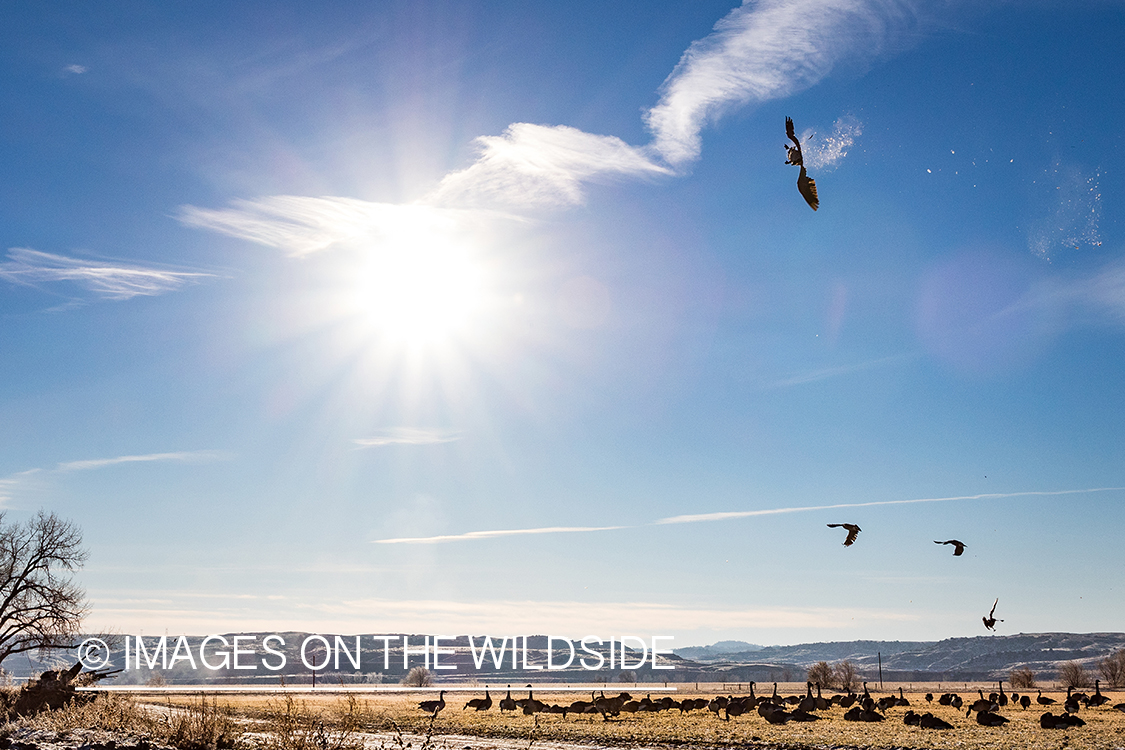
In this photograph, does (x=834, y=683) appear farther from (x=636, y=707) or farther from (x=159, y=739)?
(x=159, y=739)

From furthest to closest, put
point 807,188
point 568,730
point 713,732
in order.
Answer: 1. point 568,730
2. point 713,732
3. point 807,188

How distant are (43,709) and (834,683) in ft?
328

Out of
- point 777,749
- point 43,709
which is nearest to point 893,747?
point 777,749

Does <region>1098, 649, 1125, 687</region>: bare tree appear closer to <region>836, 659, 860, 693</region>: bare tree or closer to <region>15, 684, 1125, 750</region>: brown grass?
<region>836, 659, 860, 693</region>: bare tree

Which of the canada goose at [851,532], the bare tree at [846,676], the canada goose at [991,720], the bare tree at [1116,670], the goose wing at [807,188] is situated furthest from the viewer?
the bare tree at [1116,670]

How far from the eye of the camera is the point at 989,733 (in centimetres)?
3841

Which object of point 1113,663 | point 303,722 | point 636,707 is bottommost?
point 1113,663

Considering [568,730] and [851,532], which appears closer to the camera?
[851,532]

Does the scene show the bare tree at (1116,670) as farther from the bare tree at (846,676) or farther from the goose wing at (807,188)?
the goose wing at (807,188)

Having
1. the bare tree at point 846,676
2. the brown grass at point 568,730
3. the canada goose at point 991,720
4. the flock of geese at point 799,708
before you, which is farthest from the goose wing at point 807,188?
the bare tree at point 846,676

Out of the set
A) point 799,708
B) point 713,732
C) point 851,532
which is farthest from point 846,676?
point 851,532

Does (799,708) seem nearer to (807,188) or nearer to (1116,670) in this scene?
(807,188)

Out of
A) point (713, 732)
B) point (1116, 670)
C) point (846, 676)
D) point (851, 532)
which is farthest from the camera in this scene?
point (1116, 670)

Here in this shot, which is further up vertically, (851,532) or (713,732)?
(851,532)
